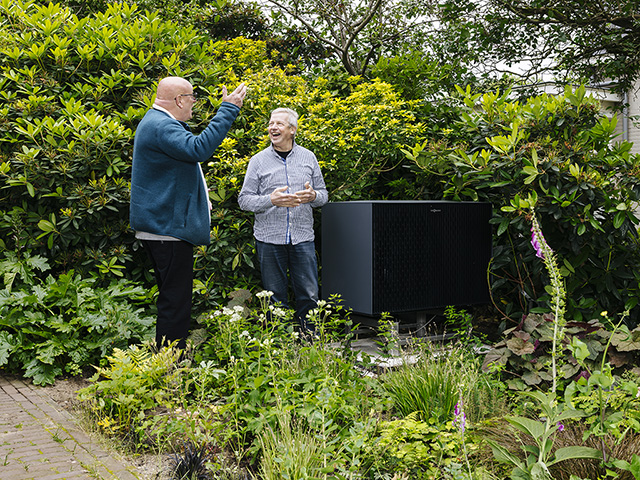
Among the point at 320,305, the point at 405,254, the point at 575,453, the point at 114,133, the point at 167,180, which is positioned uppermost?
the point at 114,133

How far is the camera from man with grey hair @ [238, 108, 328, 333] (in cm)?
486

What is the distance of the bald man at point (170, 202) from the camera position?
4086 millimetres

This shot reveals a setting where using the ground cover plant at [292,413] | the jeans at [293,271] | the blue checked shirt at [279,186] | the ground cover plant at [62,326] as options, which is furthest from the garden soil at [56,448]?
the blue checked shirt at [279,186]

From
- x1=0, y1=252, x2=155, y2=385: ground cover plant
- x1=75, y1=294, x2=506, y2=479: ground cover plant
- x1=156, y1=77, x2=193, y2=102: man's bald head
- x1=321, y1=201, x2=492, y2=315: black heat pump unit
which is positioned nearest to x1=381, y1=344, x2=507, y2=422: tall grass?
x1=75, y1=294, x2=506, y2=479: ground cover plant

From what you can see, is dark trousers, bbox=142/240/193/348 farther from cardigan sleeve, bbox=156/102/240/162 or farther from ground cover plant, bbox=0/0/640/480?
cardigan sleeve, bbox=156/102/240/162

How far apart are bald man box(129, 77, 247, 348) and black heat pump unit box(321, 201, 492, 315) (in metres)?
1.31

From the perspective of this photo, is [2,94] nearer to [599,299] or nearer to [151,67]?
[151,67]

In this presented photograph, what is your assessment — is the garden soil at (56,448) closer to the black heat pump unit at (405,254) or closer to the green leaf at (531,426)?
the green leaf at (531,426)

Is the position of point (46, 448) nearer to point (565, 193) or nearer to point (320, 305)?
point (320, 305)

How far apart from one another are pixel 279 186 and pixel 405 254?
114 cm

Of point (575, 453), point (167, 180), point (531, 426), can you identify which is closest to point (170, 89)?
point (167, 180)

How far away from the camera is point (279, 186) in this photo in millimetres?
4883

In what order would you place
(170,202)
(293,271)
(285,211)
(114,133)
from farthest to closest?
(114,133) < (293,271) < (285,211) < (170,202)

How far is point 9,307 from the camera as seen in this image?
4.71 metres
